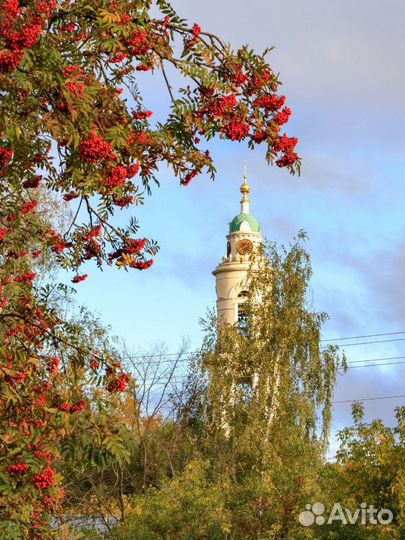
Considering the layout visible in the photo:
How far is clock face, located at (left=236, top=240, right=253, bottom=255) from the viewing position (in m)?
53.3

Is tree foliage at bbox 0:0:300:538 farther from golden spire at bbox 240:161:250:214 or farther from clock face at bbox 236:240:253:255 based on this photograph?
golden spire at bbox 240:161:250:214

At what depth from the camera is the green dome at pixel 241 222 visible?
178 feet

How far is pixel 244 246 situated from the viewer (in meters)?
53.6

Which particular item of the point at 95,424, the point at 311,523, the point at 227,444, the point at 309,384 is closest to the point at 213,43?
the point at 95,424

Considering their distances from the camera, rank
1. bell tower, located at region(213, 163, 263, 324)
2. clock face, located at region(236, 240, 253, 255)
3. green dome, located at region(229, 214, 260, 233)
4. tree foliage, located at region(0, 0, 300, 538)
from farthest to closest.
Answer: green dome, located at region(229, 214, 260, 233)
clock face, located at region(236, 240, 253, 255)
bell tower, located at region(213, 163, 263, 324)
tree foliage, located at region(0, 0, 300, 538)
